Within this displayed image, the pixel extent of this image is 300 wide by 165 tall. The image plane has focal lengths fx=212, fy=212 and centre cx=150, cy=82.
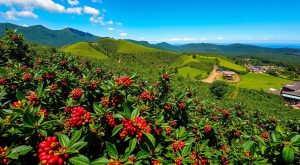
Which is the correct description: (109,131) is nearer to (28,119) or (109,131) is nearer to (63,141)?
(63,141)

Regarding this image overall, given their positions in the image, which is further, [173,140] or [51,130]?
[173,140]

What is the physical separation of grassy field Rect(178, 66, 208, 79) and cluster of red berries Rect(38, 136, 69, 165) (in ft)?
359

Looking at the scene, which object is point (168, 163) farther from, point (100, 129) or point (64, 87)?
point (64, 87)

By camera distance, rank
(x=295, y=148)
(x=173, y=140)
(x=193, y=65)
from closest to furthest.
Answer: (x=295, y=148) → (x=173, y=140) → (x=193, y=65)

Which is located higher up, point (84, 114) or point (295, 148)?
point (84, 114)

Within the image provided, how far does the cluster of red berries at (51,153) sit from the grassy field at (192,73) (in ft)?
359

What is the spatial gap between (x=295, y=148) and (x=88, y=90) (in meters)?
5.47

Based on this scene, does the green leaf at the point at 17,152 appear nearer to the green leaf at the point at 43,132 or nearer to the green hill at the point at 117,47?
the green leaf at the point at 43,132

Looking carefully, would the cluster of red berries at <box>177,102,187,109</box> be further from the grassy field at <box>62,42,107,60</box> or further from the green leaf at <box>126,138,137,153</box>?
the grassy field at <box>62,42,107,60</box>

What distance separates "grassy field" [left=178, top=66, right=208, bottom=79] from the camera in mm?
111750

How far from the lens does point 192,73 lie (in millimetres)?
115250

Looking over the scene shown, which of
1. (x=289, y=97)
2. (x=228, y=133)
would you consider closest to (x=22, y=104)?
(x=228, y=133)

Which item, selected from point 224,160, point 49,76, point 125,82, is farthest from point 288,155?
point 49,76

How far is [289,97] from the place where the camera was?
77.9 metres
